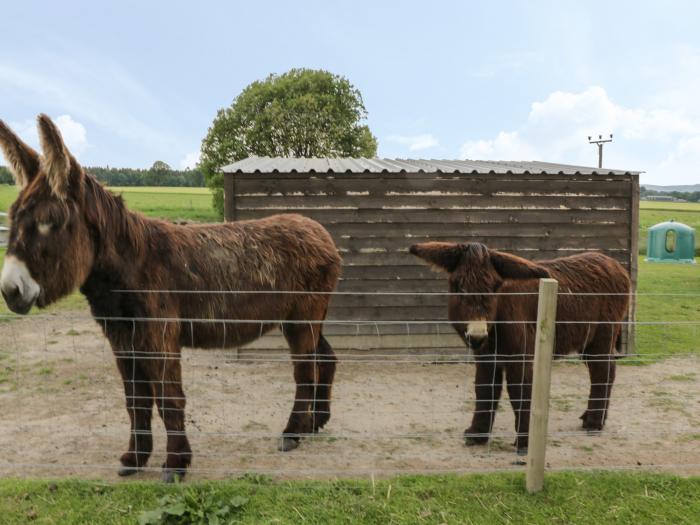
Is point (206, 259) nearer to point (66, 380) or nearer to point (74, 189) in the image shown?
point (74, 189)

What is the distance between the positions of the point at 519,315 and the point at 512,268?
494 millimetres

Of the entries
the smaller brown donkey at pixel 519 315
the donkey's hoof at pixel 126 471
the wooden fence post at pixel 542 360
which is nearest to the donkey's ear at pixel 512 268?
the smaller brown donkey at pixel 519 315

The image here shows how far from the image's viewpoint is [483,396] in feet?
14.9

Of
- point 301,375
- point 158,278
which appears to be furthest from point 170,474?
point 158,278

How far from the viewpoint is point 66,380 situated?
20.2 ft

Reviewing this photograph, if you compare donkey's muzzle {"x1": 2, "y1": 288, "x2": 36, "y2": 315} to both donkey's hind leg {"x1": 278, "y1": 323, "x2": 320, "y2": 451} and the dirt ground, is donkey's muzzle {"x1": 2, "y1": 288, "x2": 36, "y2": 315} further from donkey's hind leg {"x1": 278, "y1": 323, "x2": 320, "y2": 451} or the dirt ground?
donkey's hind leg {"x1": 278, "y1": 323, "x2": 320, "y2": 451}

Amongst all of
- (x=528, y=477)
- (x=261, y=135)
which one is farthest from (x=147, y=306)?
(x=261, y=135)

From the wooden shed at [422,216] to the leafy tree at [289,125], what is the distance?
2015 centimetres

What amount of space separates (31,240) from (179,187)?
188ft

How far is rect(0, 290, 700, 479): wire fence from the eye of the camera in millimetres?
4004

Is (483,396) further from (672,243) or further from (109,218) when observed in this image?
(672,243)

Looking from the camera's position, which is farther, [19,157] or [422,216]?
[422,216]

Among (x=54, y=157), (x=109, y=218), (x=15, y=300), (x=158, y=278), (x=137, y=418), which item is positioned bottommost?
(x=137, y=418)

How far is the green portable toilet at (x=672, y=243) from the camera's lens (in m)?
22.0
